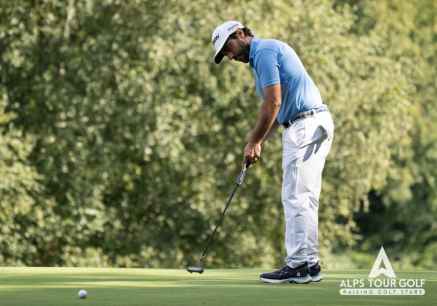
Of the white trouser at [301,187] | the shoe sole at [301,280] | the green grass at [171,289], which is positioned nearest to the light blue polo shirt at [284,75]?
the white trouser at [301,187]

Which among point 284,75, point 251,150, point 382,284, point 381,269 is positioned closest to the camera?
point 382,284

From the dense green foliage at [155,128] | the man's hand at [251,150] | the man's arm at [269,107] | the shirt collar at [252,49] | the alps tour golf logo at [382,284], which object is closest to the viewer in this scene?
the alps tour golf logo at [382,284]

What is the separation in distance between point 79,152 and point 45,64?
5.56ft

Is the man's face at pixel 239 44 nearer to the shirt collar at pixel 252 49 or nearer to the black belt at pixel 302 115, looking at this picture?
the shirt collar at pixel 252 49

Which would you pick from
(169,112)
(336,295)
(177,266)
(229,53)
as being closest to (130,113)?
(169,112)

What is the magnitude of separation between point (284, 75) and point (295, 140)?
45 centimetres

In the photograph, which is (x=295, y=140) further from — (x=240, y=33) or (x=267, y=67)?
(x=240, y=33)

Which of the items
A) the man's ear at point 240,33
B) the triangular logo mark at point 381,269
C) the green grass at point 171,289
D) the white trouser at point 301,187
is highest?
the man's ear at point 240,33

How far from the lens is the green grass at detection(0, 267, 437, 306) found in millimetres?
7871

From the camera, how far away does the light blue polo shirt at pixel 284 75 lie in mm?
9141

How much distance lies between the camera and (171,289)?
886 cm

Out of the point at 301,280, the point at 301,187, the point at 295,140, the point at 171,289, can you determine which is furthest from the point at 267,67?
the point at 171,289

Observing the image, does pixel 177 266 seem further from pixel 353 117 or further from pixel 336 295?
pixel 336 295

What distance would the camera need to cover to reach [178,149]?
68.0 ft
